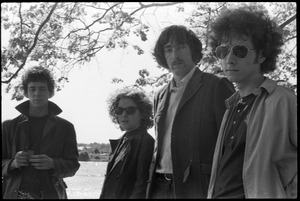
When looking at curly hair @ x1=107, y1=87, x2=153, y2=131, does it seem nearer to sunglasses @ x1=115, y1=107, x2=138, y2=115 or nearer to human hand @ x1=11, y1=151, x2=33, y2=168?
sunglasses @ x1=115, y1=107, x2=138, y2=115

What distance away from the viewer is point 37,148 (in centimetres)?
416

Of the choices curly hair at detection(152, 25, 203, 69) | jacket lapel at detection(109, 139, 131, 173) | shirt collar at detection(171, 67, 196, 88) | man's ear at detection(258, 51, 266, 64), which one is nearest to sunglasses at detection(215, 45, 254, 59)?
man's ear at detection(258, 51, 266, 64)

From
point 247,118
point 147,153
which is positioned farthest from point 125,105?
point 247,118

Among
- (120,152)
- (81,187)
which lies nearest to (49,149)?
(120,152)

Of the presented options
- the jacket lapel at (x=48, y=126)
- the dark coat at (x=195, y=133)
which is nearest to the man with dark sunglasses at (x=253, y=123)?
the dark coat at (x=195, y=133)

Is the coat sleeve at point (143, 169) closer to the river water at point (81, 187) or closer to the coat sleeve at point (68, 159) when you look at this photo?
the river water at point (81, 187)

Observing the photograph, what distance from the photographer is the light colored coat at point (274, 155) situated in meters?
2.62

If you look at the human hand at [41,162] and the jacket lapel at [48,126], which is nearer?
the human hand at [41,162]

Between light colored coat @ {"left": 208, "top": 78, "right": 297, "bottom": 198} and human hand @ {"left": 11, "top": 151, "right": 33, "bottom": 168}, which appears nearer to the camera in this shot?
light colored coat @ {"left": 208, "top": 78, "right": 297, "bottom": 198}

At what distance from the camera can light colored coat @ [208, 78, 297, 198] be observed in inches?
103

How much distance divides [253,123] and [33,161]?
2011mm

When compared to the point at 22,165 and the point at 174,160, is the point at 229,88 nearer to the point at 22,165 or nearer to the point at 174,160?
the point at 174,160

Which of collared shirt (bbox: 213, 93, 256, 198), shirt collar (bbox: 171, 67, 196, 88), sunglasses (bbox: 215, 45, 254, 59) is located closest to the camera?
collared shirt (bbox: 213, 93, 256, 198)

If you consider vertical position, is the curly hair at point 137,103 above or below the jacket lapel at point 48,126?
above
